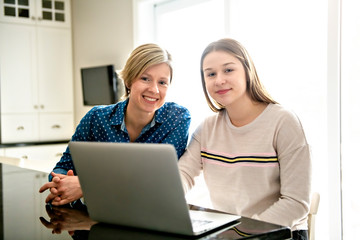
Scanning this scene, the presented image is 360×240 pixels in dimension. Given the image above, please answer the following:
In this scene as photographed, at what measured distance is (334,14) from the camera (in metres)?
→ 2.67

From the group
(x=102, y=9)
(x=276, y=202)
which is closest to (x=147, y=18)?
(x=102, y=9)

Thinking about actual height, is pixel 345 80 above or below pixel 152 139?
above

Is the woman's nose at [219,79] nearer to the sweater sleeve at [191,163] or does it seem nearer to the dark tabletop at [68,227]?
the sweater sleeve at [191,163]

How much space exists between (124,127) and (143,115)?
98 millimetres

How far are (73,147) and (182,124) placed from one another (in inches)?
31.7

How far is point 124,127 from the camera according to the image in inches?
68.9

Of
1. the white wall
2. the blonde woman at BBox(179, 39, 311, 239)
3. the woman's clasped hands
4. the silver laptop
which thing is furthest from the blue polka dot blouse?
the white wall

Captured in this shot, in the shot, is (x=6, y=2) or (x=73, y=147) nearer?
(x=73, y=147)

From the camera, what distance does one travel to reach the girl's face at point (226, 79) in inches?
58.0

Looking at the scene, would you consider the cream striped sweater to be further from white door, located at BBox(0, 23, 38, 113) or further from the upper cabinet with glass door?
the upper cabinet with glass door

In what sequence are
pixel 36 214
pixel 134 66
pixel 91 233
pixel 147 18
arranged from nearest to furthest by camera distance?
pixel 91 233
pixel 36 214
pixel 134 66
pixel 147 18

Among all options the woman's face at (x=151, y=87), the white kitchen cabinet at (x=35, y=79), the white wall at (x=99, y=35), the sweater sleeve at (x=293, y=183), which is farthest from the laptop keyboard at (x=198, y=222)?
the white kitchen cabinet at (x=35, y=79)

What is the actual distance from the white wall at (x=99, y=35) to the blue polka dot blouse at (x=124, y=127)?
8.94 feet

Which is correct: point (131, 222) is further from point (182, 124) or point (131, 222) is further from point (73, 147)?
point (182, 124)
